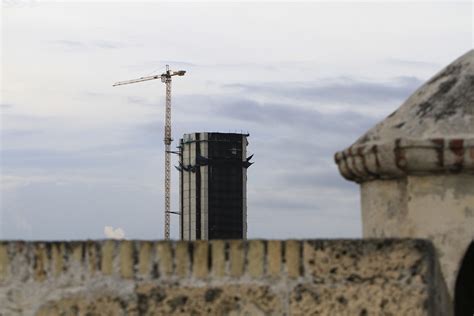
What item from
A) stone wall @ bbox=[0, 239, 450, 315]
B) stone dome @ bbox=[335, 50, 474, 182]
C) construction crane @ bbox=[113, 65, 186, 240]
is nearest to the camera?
stone wall @ bbox=[0, 239, 450, 315]

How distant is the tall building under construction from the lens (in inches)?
4230

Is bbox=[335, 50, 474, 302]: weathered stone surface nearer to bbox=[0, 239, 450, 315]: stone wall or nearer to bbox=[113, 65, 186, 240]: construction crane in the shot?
bbox=[0, 239, 450, 315]: stone wall

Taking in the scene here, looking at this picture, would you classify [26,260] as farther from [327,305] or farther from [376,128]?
[376,128]

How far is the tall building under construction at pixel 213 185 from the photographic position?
107 meters

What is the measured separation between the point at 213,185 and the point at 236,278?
4228 inches

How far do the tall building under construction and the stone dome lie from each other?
9679cm

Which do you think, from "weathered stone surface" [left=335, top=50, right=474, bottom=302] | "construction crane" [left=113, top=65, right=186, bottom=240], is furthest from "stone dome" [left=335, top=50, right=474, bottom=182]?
"construction crane" [left=113, top=65, right=186, bottom=240]

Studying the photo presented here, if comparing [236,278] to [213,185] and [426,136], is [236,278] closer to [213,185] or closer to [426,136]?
[426,136]

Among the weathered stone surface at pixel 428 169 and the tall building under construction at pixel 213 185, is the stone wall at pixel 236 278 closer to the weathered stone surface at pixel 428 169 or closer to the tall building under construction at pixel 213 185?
the weathered stone surface at pixel 428 169

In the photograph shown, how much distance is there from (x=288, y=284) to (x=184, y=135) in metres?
102

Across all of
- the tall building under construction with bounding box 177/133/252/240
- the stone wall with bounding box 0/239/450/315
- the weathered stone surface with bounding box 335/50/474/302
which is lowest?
the stone wall with bounding box 0/239/450/315

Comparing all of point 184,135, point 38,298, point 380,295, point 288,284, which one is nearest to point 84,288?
point 38,298

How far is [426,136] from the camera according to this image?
23.7 ft

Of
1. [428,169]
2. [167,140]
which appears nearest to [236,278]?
[428,169]
